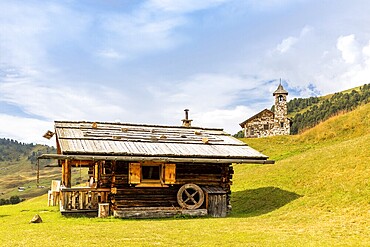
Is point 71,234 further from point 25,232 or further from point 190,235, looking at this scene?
point 190,235

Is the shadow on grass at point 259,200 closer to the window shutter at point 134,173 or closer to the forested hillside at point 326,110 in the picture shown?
the window shutter at point 134,173

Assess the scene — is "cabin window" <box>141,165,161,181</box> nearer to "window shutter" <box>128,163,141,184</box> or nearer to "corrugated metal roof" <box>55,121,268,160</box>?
"corrugated metal roof" <box>55,121,268,160</box>

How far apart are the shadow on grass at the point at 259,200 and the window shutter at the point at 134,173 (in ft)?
17.2

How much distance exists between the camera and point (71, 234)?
13.6 metres

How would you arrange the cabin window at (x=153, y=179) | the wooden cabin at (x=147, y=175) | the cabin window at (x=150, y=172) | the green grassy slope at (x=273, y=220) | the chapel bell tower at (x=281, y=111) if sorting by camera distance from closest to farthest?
the green grassy slope at (x=273, y=220) < the wooden cabin at (x=147, y=175) < the cabin window at (x=153, y=179) < the cabin window at (x=150, y=172) < the chapel bell tower at (x=281, y=111)

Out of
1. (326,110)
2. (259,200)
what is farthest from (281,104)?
(259,200)

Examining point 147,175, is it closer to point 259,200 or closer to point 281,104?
point 259,200

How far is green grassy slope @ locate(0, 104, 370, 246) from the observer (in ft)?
41.4

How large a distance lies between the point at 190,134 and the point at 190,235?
12355 millimetres

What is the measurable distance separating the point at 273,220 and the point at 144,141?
832 centimetres

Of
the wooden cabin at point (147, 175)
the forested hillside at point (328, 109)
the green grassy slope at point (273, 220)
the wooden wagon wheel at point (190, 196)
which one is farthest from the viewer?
the forested hillside at point (328, 109)

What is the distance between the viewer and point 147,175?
2252 centimetres

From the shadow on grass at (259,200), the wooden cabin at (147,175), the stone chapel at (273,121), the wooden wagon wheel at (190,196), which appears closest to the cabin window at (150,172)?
the wooden cabin at (147,175)

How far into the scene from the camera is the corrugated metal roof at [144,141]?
20.0 metres
